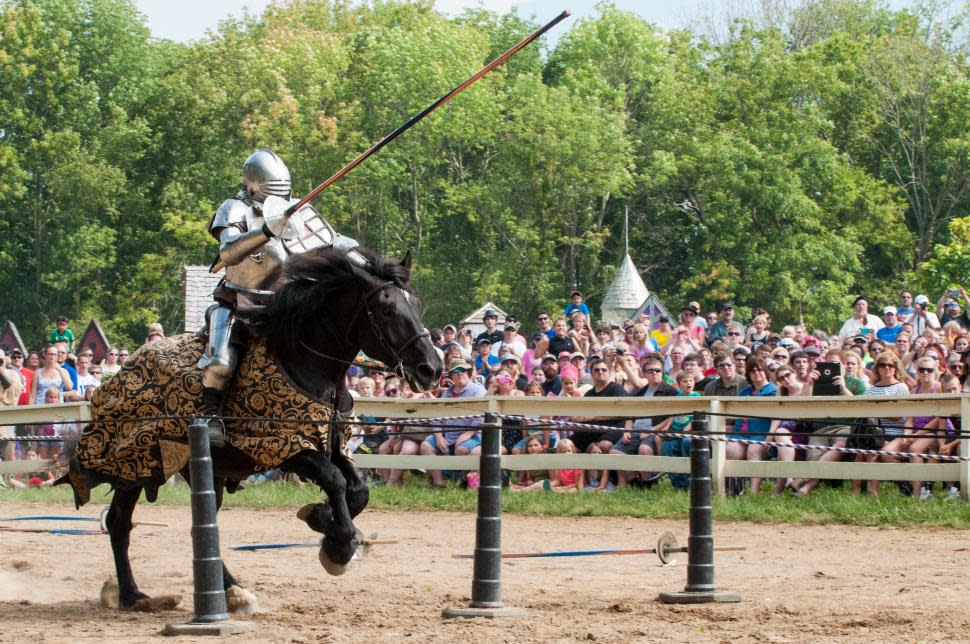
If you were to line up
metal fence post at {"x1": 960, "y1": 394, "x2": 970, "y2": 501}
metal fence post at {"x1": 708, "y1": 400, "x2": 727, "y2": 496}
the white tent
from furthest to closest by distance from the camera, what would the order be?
1. the white tent
2. metal fence post at {"x1": 708, "y1": 400, "x2": 727, "y2": 496}
3. metal fence post at {"x1": 960, "y1": 394, "x2": 970, "y2": 501}

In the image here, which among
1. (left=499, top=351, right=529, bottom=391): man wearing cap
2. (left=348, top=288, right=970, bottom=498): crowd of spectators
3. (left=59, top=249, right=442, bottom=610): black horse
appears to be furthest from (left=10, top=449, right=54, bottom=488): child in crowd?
(left=59, top=249, right=442, bottom=610): black horse

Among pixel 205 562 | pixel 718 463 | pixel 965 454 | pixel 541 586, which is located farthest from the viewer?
pixel 718 463

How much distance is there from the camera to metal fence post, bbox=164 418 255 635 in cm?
770

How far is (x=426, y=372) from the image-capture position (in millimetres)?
8367

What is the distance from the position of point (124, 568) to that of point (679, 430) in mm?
6954

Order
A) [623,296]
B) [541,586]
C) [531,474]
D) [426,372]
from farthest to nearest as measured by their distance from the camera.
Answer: [623,296] < [531,474] < [541,586] < [426,372]

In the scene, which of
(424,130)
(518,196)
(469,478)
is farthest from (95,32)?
(469,478)

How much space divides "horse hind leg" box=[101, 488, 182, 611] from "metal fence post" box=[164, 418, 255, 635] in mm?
1250

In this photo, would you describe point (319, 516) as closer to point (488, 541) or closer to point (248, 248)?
point (488, 541)

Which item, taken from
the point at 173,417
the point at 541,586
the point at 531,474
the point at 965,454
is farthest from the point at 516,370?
the point at 173,417

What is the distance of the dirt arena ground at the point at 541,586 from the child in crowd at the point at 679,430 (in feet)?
3.91

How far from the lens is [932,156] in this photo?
5206 cm

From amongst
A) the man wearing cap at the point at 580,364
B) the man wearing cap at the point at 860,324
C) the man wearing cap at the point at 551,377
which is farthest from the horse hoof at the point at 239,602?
the man wearing cap at the point at 860,324

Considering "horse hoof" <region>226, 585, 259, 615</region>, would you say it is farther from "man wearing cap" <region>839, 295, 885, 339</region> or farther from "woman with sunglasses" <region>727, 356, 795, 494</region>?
"man wearing cap" <region>839, 295, 885, 339</region>
